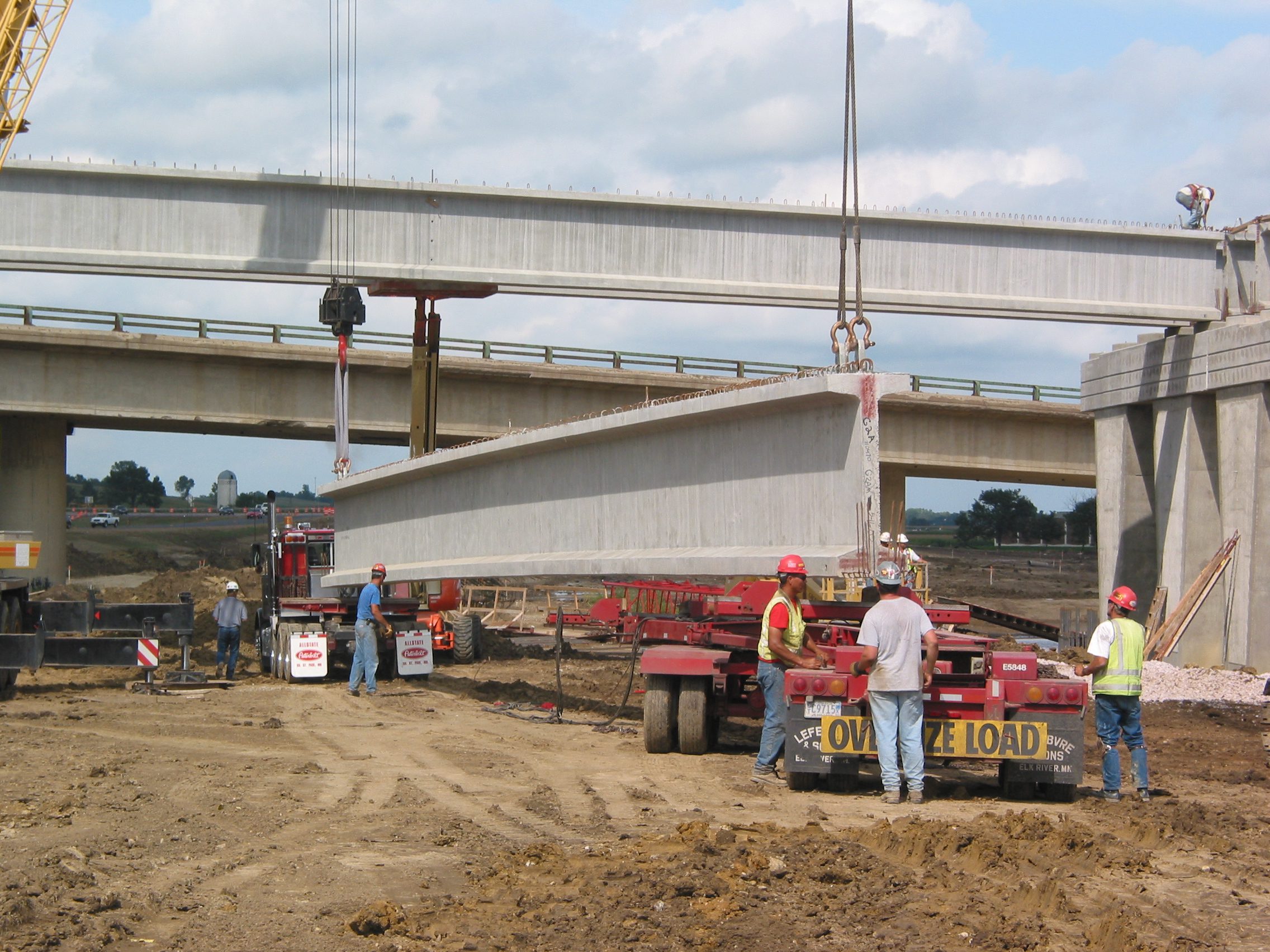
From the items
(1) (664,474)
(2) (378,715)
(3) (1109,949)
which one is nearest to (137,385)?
(2) (378,715)

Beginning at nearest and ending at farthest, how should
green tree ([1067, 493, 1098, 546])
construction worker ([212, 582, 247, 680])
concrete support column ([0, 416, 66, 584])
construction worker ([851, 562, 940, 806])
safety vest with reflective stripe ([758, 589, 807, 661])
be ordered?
construction worker ([851, 562, 940, 806]) < safety vest with reflective stripe ([758, 589, 807, 661]) < construction worker ([212, 582, 247, 680]) < concrete support column ([0, 416, 66, 584]) < green tree ([1067, 493, 1098, 546])

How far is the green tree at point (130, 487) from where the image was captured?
412ft

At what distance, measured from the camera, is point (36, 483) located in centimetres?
3478

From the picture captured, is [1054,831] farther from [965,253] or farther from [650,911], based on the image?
[965,253]

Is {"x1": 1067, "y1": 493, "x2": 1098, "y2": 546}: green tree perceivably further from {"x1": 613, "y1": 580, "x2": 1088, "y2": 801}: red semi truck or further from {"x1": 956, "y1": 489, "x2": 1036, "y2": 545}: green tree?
{"x1": 613, "y1": 580, "x2": 1088, "y2": 801}: red semi truck

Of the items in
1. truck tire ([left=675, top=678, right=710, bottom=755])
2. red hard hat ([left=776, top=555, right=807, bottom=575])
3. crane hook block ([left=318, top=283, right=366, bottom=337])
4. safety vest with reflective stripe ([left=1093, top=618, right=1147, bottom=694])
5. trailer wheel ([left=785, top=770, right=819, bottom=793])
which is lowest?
trailer wheel ([left=785, top=770, right=819, bottom=793])

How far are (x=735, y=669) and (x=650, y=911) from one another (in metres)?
5.89

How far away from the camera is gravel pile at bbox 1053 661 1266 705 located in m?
18.5

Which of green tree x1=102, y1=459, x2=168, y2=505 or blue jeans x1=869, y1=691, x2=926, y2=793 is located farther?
green tree x1=102, y1=459, x2=168, y2=505

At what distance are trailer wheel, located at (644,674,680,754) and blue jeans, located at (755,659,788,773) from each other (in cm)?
152

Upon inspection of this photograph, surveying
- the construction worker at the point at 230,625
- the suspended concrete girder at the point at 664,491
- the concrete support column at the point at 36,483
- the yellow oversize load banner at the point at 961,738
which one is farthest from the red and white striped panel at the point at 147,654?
the concrete support column at the point at 36,483

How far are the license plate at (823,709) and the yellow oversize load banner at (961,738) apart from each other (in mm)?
50

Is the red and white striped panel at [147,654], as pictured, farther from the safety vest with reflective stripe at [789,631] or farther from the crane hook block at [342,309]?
the safety vest with reflective stripe at [789,631]

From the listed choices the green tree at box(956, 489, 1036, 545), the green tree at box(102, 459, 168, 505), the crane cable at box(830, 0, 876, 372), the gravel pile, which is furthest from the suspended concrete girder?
the green tree at box(102, 459, 168, 505)
